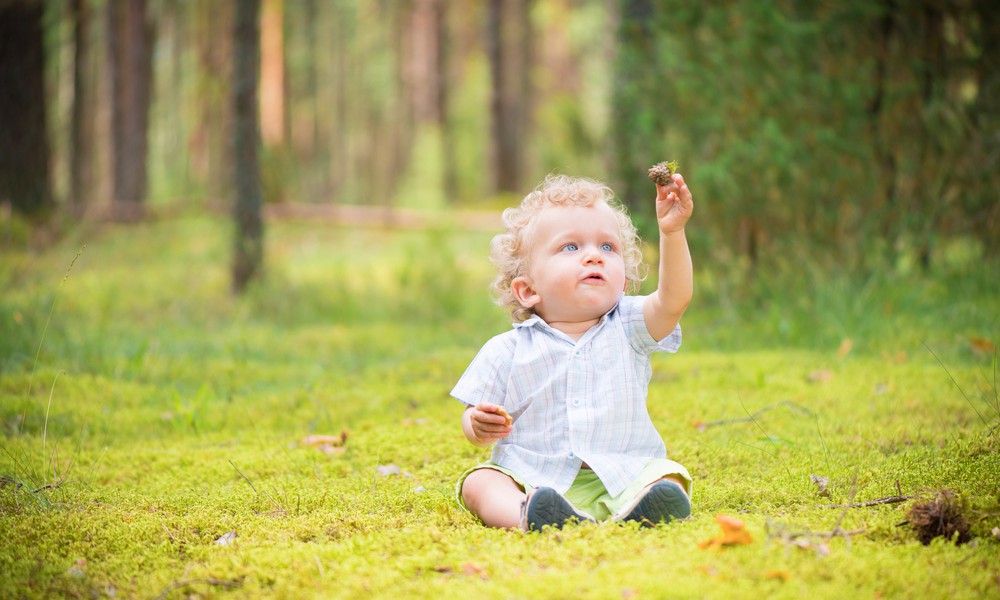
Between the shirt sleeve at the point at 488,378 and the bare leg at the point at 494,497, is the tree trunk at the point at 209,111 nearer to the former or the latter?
the shirt sleeve at the point at 488,378

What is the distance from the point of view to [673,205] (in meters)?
2.34

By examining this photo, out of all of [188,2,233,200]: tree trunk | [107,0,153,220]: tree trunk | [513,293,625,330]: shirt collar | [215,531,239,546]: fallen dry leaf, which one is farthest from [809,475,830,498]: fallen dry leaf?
[188,2,233,200]: tree trunk

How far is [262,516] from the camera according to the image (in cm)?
255

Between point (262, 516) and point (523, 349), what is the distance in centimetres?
94

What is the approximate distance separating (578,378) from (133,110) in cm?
1460

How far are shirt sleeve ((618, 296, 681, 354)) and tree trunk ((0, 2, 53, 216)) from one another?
356 inches

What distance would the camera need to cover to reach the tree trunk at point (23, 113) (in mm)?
9539

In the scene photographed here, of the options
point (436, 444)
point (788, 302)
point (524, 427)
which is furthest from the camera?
point (788, 302)

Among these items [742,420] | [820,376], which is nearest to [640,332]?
[742,420]

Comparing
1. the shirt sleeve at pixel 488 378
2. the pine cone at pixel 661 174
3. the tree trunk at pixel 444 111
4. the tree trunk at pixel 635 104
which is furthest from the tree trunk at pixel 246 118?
the tree trunk at pixel 444 111

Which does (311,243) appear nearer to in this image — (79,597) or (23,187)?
(23,187)

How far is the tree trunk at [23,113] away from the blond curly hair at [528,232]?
864 centimetres

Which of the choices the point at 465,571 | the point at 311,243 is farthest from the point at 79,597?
the point at 311,243

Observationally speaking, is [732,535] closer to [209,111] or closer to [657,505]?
[657,505]
